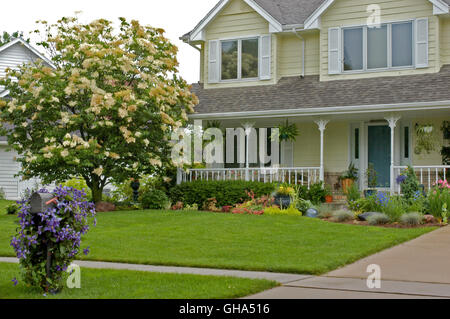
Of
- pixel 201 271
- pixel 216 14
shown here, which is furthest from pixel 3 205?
pixel 201 271

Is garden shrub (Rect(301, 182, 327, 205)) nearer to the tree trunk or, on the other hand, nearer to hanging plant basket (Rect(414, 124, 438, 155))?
hanging plant basket (Rect(414, 124, 438, 155))

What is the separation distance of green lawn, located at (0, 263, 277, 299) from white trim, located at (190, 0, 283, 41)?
1408cm

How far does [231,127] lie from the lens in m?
22.2

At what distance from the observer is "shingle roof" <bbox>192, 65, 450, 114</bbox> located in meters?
17.8

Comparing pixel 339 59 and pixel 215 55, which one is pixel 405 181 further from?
pixel 215 55

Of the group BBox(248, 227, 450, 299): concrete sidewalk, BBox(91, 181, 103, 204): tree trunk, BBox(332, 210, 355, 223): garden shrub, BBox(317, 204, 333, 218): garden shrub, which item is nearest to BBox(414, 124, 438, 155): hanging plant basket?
BBox(317, 204, 333, 218): garden shrub

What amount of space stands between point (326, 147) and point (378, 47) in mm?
3505

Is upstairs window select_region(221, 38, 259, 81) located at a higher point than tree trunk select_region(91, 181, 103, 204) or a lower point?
higher

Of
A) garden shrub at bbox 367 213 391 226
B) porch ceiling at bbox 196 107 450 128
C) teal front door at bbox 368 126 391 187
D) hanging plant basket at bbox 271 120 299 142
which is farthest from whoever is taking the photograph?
hanging plant basket at bbox 271 120 299 142

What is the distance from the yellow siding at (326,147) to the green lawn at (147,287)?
1273 centimetres

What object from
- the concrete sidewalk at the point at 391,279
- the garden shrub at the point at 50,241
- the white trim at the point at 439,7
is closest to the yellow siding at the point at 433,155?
the white trim at the point at 439,7

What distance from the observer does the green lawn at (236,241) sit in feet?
31.2

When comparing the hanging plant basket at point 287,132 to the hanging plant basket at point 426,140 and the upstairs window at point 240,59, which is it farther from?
the hanging plant basket at point 426,140
